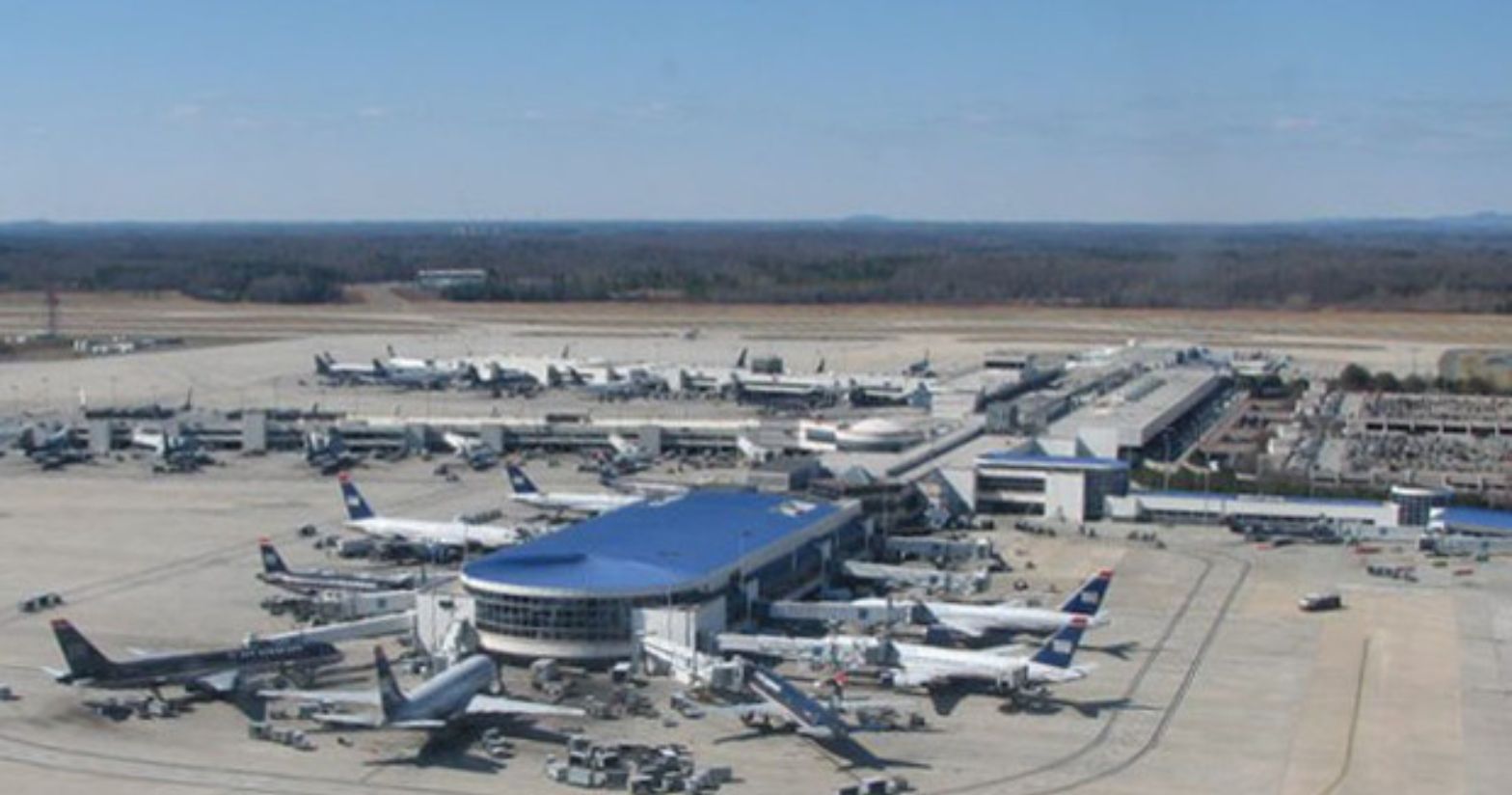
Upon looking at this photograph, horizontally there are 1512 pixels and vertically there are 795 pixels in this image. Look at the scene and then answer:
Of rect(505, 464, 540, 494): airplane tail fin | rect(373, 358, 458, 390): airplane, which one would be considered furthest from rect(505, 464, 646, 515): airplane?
rect(373, 358, 458, 390): airplane

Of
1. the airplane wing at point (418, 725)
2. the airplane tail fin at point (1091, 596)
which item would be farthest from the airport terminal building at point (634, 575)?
the airplane tail fin at point (1091, 596)

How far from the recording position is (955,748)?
47.1 metres

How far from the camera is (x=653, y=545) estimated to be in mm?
61062

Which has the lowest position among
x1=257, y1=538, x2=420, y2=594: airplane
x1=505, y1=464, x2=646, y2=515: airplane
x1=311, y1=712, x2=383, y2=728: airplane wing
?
x1=311, y1=712, x2=383, y2=728: airplane wing

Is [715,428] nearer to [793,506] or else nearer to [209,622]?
[793,506]

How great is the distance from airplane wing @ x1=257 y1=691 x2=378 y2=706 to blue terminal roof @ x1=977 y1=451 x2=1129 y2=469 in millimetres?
40806

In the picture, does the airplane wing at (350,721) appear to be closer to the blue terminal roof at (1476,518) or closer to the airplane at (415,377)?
the blue terminal roof at (1476,518)

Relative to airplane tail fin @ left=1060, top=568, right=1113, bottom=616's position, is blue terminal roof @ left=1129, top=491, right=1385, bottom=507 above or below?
below

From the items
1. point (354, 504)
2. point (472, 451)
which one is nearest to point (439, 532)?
point (354, 504)

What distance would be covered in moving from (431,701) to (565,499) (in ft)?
118

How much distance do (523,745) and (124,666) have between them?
11486 millimetres

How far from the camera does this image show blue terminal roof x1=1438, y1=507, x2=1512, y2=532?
259ft

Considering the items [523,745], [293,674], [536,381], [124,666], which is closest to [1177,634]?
[523,745]

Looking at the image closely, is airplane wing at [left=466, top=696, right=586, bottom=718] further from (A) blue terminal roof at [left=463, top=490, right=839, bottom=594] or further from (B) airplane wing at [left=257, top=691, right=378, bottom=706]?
(A) blue terminal roof at [left=463, top=490, right=839, bottom=594]
